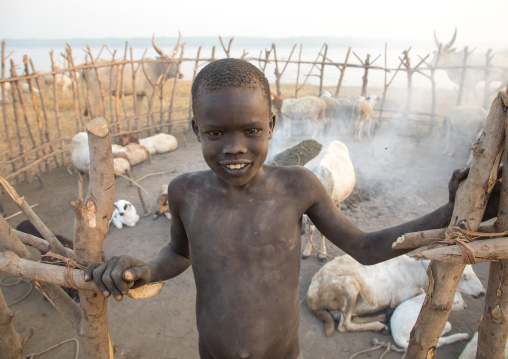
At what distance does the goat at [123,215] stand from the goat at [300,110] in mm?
6167

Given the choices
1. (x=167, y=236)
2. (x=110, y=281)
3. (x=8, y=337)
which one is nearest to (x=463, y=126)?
(x=167, y=236)

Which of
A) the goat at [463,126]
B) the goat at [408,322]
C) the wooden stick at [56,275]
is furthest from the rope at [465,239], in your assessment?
the goat at [463,126]

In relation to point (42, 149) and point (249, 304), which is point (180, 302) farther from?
point (42, 149)

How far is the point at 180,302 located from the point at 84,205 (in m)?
2.87

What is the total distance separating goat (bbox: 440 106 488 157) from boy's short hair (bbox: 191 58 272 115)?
830 centimetres

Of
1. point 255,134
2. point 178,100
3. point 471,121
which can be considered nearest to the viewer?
point 255,134

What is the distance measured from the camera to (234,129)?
4.12 feet

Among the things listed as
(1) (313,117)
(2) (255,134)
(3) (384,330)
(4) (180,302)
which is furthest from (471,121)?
(2) (255,134)

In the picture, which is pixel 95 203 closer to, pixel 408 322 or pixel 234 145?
pixel 234 145

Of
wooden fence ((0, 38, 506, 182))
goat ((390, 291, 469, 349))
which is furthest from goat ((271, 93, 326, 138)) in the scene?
goat ((390, 291, 469, 349))

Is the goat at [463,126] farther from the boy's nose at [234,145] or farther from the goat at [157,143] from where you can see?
the boy's nose at [234,145]

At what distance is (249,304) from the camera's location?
4.72ft

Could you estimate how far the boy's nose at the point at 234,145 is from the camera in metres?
1.24

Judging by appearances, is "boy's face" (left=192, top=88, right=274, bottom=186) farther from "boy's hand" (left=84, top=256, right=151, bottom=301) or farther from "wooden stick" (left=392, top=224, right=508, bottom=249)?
"wooden stick" (left=392, top=224, right=508, bottom=249)
